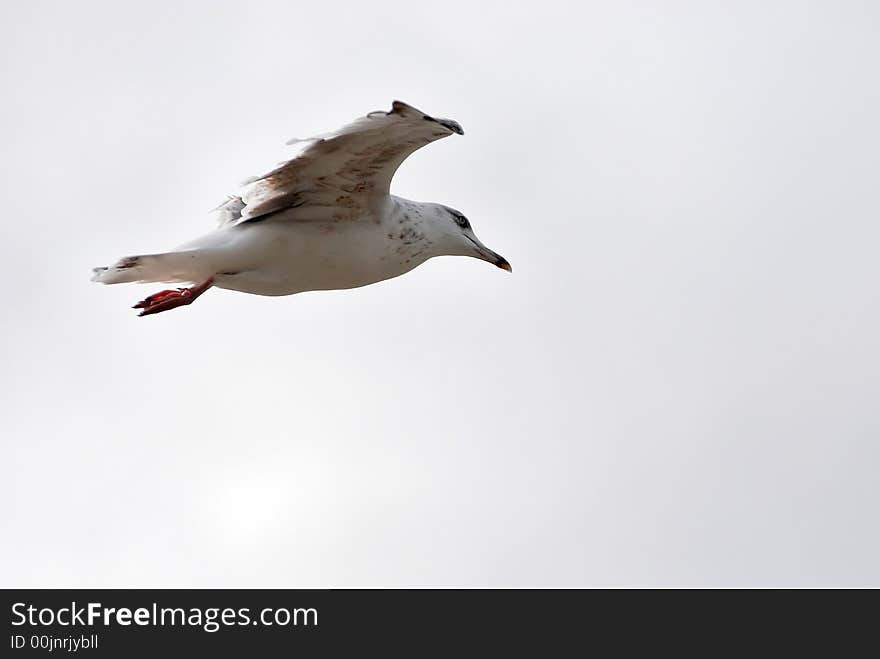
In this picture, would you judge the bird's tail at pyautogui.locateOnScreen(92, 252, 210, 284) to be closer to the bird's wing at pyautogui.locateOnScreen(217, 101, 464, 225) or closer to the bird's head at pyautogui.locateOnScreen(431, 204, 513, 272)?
the bird's wing at pyautogui.locateOnScreen(217, 101, 464, 225)

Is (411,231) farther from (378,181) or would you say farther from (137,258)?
(137,258)

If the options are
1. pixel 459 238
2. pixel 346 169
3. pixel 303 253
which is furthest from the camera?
pixel 459 238

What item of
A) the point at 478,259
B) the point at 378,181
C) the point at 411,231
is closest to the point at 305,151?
the point at 378,181

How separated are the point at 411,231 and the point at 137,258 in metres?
2.46

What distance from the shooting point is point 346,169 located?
1288 centimetres

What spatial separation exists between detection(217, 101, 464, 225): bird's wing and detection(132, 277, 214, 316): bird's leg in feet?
2.75

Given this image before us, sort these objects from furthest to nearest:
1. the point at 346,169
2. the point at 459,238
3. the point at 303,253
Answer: the point at 459,238
the point at 303,253
the point at 346,169

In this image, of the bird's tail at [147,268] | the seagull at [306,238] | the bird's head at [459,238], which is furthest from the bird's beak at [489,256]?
the bird's tail at [147,268]

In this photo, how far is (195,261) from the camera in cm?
1300

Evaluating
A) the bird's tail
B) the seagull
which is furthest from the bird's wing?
the bird's tail

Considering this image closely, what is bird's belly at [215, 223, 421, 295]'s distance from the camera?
521 inches

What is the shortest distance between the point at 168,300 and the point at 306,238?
1283mm

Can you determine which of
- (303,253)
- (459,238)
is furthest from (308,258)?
(459,238)

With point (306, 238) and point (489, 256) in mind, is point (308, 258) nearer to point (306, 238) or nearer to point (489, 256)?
point (306, 238)
